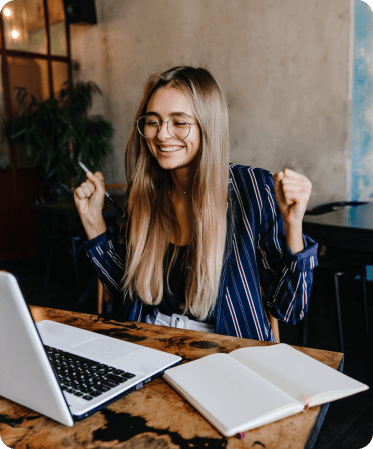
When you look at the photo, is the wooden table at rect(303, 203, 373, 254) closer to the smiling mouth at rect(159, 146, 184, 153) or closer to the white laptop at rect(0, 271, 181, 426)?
the smiling mouth at rect(159, 146, 184, 153)

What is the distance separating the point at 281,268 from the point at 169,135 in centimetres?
49

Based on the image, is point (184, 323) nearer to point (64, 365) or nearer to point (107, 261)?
point (107, 261)

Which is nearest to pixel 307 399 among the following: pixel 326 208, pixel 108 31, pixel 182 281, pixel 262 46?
pixel 182 281

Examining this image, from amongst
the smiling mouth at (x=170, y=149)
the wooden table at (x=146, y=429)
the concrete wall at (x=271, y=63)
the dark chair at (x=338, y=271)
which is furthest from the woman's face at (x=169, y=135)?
the concrete wall at (x=271, y=63)

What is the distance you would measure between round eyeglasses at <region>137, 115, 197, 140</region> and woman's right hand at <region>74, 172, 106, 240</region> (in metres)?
0.22

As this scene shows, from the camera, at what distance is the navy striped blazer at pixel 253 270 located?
1104 millimetres

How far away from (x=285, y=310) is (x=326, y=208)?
2.15 m

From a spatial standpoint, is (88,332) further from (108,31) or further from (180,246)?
(108,31)

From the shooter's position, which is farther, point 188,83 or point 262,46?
point 262,46

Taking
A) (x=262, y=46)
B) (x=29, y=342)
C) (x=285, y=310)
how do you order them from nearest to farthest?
(x=29, y=342) < (x=285, y=310) < (x=262, y=46)

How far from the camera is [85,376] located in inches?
27.3

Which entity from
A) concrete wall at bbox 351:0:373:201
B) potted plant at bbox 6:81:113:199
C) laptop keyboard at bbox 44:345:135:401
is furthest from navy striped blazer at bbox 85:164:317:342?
potted plant at bbox 6:81:113:199

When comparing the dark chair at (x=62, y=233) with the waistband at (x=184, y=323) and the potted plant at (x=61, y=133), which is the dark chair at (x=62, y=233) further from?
the waistband at (x=184, y=323)

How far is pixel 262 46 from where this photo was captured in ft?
11.7
